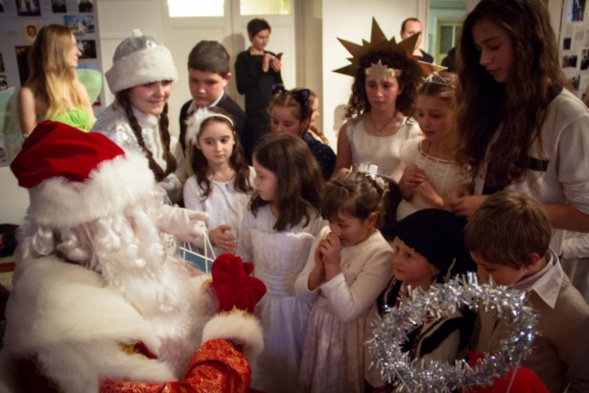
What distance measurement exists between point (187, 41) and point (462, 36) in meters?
4.79

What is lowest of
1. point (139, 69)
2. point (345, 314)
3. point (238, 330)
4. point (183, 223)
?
point (345, 314)

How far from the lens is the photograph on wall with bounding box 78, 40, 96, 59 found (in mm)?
4930

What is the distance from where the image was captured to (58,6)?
464 cm

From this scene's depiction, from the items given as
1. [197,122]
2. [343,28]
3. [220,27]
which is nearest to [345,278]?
[197,122]

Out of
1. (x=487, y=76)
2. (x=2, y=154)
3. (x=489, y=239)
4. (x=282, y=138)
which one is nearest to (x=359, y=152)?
(x=282, y=138)

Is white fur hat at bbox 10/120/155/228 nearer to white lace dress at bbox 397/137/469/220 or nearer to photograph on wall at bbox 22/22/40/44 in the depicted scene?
white lace dress at bbox 397/137/469/220

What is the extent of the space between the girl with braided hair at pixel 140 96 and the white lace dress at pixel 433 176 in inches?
45.7

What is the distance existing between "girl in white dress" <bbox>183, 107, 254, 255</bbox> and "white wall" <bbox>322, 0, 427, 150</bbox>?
3755 millimetres

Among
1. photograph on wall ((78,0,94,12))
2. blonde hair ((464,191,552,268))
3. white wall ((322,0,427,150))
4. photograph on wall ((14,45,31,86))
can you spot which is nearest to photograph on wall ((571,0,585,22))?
white wall ((322,0,427,150))

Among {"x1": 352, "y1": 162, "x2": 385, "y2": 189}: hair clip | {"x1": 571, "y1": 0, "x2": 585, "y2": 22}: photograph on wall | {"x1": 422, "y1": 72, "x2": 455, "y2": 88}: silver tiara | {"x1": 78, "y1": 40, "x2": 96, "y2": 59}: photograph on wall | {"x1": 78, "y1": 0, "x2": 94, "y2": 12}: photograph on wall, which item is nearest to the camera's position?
{"x1": 352, "y1": 162, "x2": 385, "y2": 189}: hair clip

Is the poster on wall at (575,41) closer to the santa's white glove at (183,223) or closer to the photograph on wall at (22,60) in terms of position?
the santa's white glove at (183,223)

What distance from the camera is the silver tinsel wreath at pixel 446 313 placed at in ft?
3.17

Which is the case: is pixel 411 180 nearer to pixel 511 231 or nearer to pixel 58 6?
pixel 511 231

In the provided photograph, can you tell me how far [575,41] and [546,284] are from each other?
3579 mm
